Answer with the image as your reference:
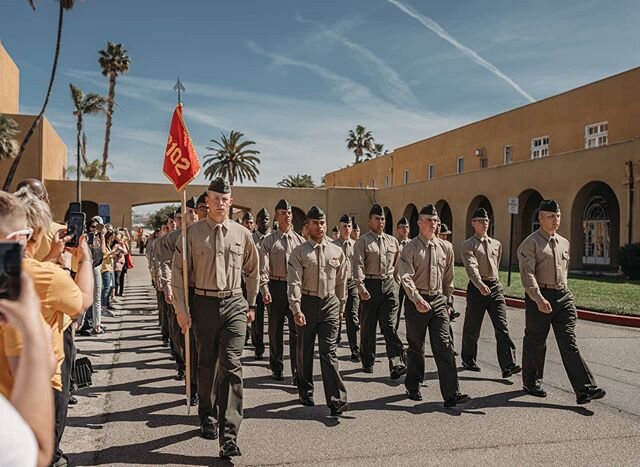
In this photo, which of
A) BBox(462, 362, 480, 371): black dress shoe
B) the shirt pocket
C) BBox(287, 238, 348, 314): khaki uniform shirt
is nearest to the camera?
the shirt pocket

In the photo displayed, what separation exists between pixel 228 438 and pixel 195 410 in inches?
63.7

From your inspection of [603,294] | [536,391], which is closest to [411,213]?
[603,294]

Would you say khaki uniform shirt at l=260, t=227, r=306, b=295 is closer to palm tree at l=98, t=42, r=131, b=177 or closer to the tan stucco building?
the tan stucco building

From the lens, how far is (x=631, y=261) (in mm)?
20219

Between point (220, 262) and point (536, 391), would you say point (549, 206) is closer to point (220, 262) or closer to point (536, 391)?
point (536, 391)

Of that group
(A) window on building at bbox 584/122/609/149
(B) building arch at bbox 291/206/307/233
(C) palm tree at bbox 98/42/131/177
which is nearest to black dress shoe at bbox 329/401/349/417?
(A) window on building at bbox 584/122/609/149

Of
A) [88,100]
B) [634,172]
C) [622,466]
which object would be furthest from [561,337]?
[88,100]

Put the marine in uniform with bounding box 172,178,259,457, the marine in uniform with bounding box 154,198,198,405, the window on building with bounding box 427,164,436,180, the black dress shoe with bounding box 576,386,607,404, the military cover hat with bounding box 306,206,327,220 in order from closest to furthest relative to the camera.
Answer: the marine in uniform with bounding box 172,178,259,457, the black dress shoe with bounding box 576,386,607,404, the military cover hat with bounding box 306,206,327,220, the marine in uniform with bounding box 154,198,198,405, the window on building with bounding box 427,164,436,180

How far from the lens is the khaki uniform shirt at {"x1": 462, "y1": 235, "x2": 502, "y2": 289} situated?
840 cm

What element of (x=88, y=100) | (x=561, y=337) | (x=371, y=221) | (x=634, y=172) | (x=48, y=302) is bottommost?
(x=561, y=337)

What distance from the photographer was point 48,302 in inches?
115

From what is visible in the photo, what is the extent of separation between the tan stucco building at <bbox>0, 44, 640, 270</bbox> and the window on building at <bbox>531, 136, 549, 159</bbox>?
5 cm

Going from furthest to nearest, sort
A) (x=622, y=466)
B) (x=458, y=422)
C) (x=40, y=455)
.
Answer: (x=458, y=422)
(x=622, y=466)
(x=40, y=455)

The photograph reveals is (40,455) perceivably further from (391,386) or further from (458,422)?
(391,386)
